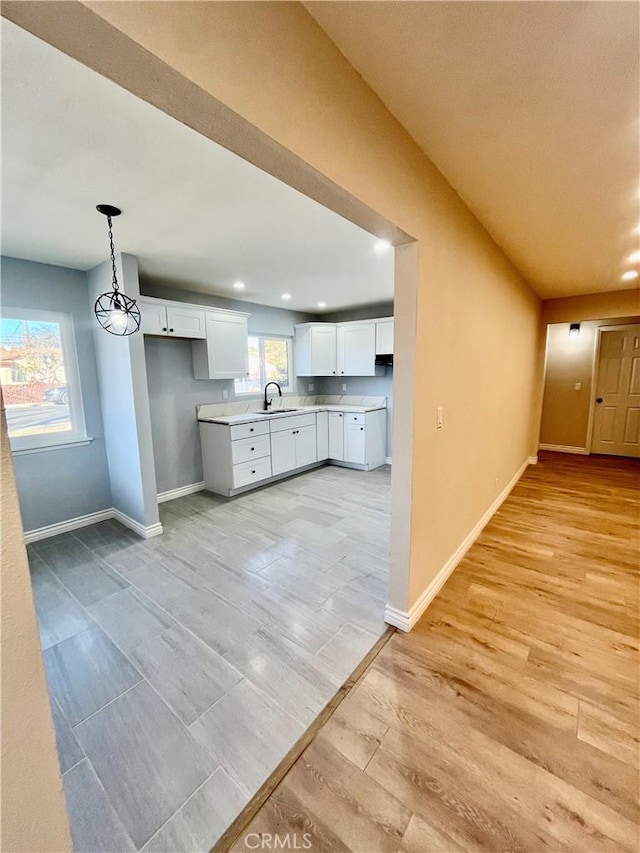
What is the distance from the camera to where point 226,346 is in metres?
4.27

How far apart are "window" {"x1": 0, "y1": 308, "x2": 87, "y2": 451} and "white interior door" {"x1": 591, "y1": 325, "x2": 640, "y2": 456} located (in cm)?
724

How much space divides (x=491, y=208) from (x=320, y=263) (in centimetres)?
144

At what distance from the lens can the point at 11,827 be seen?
0.54m

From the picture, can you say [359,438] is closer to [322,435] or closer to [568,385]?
[322,435]

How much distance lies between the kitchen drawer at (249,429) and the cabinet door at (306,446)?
0.63 m

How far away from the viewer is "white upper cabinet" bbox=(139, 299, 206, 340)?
345 centimetres

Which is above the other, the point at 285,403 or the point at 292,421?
the point at 285,403

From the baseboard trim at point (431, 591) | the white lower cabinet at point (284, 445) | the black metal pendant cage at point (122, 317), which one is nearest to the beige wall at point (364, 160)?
the baseboard trim at point (431, 591)

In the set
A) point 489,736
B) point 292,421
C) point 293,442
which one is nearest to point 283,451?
point 293,442

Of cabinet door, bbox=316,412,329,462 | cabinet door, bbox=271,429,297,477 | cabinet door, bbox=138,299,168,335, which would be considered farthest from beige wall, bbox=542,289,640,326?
cabinet door, bbox=138,299,168,335

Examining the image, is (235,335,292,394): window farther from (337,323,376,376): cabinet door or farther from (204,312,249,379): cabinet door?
(337,323,376,376): cabinet door

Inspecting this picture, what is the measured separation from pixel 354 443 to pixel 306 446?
2.36 ft

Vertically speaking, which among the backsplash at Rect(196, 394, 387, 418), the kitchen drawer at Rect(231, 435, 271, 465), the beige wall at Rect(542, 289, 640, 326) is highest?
the beige wall at Rect(542, 289, 640, 326)

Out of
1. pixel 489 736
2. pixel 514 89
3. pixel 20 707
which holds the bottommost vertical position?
pixel 489 736
